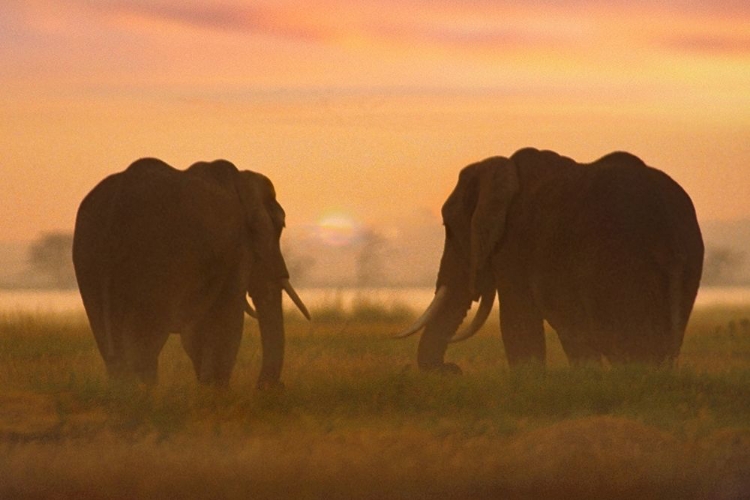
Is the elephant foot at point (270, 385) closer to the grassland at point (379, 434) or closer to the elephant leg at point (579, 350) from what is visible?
the grassland at point (379, 434)

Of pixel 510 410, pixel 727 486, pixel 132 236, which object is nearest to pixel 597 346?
pixel 510 410

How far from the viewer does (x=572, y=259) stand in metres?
14.0

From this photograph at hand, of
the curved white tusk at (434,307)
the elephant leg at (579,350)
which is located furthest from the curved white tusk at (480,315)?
the elephant leg at (579,350)

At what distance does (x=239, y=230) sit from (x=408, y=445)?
14.6 ft

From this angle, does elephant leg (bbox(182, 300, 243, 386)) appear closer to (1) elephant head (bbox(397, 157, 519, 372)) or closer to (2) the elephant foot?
(2) the elephant foot

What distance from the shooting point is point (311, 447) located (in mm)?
9609

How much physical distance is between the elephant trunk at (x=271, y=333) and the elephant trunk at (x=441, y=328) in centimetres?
169

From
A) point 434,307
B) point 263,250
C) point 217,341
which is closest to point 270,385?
point 217,341

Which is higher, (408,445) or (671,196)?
(671,196)

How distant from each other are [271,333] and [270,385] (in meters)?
0.84

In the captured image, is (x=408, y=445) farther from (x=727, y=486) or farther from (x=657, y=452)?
(x=727, y=486)

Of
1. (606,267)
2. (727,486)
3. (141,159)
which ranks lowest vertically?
(727,486)

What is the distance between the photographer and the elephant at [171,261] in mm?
12664

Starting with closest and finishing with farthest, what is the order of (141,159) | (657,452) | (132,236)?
1. (657,452)
2. (132,236)
3. (141,159)
